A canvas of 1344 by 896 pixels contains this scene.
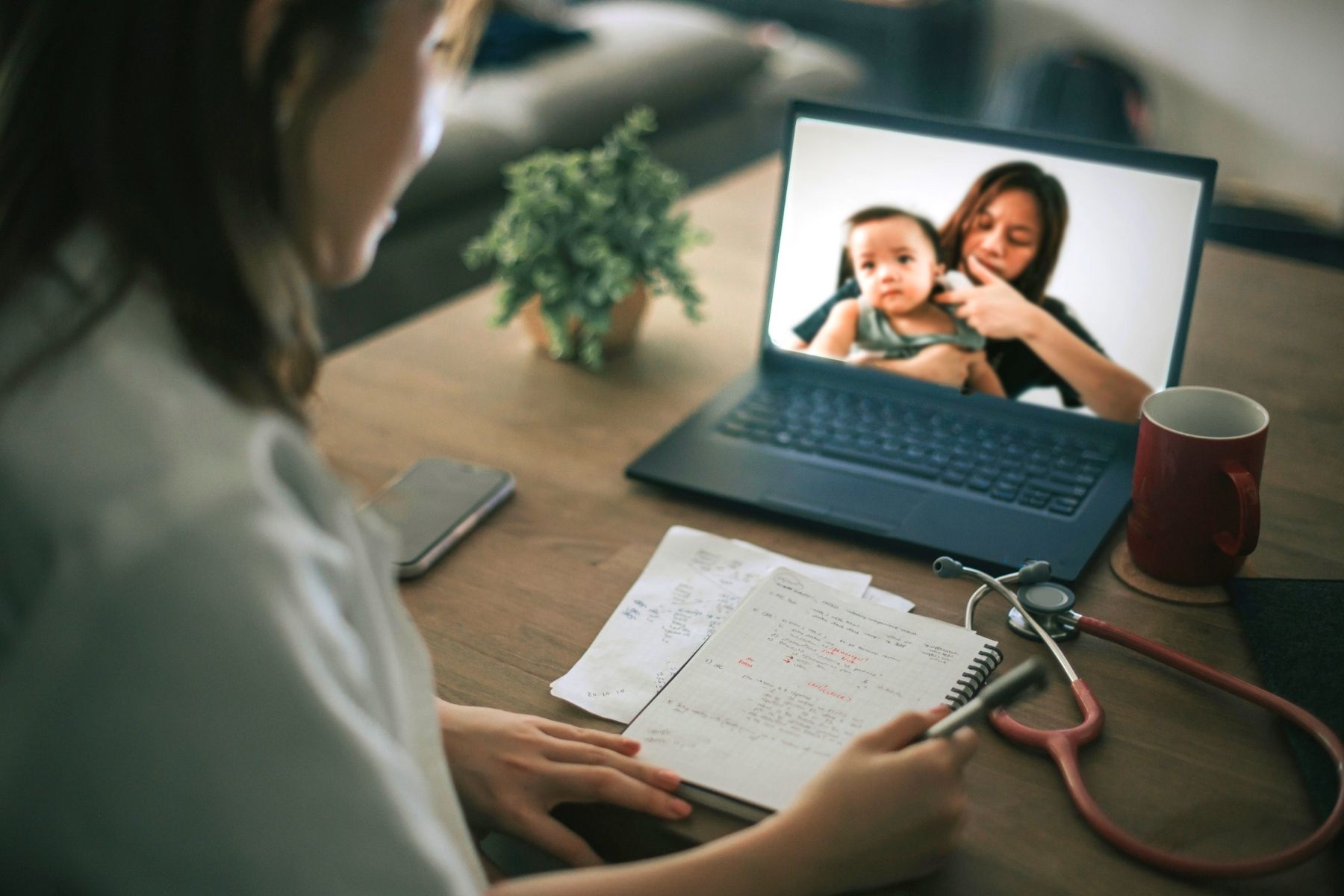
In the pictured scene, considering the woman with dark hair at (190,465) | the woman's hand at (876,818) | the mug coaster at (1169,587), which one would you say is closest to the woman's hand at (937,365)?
the mug coaster at (1169,587)

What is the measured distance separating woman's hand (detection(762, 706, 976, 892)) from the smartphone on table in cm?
39

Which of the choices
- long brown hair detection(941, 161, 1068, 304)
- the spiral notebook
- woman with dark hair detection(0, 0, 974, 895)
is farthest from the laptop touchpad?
woman with dark hair detection(0, 0, 974, 895)

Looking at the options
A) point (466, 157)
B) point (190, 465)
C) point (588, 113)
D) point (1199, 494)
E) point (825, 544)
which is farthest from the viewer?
point (588, 113)

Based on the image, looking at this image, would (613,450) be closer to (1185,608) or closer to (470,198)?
(1185,608)

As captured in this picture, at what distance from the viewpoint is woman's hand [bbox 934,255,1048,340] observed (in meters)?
1.02

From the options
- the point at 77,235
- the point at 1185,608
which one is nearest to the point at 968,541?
the point at 1185,608

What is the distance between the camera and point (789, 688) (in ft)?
2.41

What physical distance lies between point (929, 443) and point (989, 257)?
7.0 inches

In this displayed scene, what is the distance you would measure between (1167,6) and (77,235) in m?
3.58

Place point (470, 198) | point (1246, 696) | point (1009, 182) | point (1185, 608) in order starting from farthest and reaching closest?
point (470, 198) < point (1009, 182) < point (1185, 608) < point (1246, 696)

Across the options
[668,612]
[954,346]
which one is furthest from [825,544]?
[954,346]

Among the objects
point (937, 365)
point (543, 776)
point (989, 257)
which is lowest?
point (543, 776)

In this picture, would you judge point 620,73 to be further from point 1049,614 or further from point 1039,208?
point 1049,614

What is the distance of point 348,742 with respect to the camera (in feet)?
1.47
